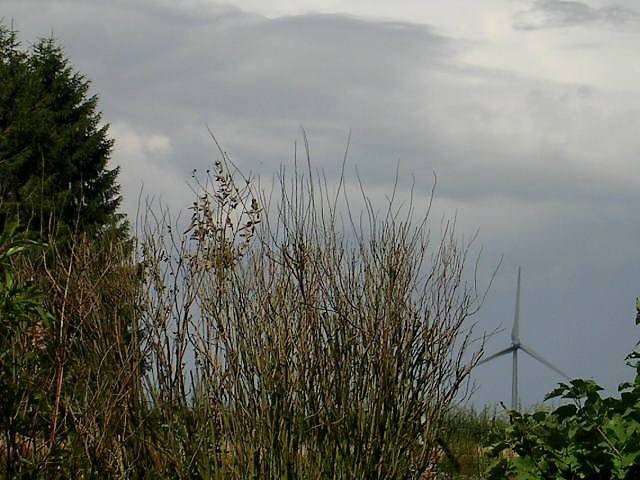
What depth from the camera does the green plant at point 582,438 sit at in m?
7.24

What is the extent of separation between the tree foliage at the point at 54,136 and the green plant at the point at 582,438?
72.3 ft

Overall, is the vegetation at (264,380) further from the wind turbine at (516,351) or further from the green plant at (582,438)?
the wind turbine at (516,351)

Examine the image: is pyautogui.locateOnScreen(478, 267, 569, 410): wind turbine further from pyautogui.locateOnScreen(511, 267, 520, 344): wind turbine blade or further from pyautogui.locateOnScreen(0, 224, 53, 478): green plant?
pyautogui.locateOnScreen(0, 224, 53, 478): green plant

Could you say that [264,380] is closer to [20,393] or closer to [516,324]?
[20,393]

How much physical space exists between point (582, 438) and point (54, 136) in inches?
1048

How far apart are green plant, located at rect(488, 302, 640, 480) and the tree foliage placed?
22.0 metres

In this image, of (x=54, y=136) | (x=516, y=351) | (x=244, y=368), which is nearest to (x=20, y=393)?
(x=244, y=368)

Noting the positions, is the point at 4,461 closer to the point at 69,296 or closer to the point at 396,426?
the point at 69,296

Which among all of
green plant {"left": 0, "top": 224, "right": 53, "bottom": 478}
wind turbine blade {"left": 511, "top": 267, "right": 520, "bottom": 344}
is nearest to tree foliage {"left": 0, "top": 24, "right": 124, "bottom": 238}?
wind turbine blade {"left": 511, "top": 267, "right": 520, "bottom": 344}

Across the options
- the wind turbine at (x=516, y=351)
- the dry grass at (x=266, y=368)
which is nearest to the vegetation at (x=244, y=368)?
the dry grass at (x=266, y=368)

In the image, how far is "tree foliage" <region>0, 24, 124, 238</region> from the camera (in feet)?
98.9

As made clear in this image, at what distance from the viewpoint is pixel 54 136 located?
105 feet

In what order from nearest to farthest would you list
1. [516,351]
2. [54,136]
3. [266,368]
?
[266,368]
[516,351]
[54,136]

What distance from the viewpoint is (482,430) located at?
14.6 meters
